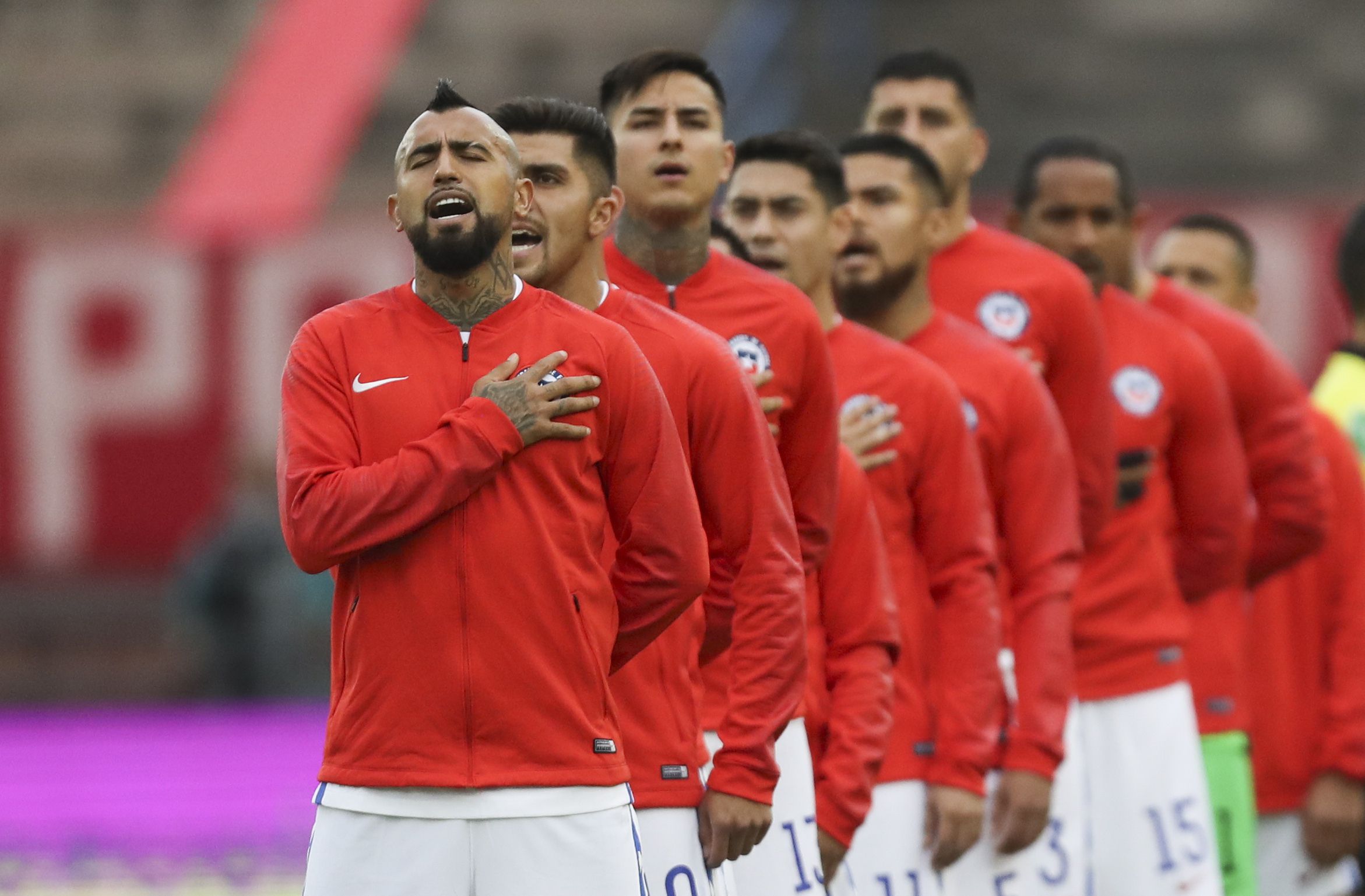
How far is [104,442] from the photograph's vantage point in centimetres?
1329

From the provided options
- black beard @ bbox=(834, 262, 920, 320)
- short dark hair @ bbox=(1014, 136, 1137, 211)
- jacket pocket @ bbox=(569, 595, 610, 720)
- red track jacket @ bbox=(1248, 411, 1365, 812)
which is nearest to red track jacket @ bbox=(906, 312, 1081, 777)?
black beard @ bbox=(834, 262, 920, 320)

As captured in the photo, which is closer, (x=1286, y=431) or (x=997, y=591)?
(x=997, y=591)

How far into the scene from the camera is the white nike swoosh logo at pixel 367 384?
373 centimetres

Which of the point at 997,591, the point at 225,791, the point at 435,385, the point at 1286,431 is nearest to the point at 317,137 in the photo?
the point at 225,791

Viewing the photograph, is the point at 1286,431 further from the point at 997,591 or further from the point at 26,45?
the point at 26,45

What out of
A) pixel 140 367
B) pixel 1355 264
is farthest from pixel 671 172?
pixel 140 367

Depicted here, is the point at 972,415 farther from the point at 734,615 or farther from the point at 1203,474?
the point at 734,615

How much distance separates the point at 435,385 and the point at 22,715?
897 centimetres

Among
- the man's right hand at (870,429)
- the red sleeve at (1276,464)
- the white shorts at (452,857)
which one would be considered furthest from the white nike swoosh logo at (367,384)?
the red sleeve at (1276,464)

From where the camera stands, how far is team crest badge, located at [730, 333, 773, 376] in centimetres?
471

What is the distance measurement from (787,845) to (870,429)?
1051 millimetres

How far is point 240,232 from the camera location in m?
13.4

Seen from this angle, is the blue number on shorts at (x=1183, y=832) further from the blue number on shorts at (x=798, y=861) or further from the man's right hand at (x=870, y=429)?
the blue number on shorts at (x=798, y=861)

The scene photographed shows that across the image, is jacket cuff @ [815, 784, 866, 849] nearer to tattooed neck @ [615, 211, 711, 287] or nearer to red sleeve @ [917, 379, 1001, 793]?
red sleeve @ [917, 379, 1001, 793]
